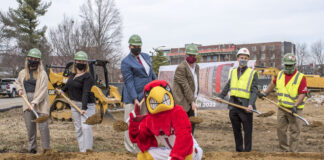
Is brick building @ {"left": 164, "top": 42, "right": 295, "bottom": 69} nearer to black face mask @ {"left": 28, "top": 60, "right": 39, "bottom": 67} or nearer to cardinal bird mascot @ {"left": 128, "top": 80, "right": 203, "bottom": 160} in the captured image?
black face mask @ {"left": 28, "top": 60, "right": 39, "bottom": 67}

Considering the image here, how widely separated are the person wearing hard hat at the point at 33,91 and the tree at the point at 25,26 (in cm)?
3243

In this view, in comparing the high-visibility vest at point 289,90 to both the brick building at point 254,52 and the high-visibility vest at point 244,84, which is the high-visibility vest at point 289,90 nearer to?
the high-visibility vest at point 244,84

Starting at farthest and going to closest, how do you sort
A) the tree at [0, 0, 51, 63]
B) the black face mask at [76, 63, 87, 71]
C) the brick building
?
the brick building < the tree at [0, 0, 51, 63] < the black face mask at [76, 63, 87, 71]

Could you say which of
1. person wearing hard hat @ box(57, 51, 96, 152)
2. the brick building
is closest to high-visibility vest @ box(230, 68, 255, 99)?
person wearing hard hat @ box(57, 51, 96, 152)

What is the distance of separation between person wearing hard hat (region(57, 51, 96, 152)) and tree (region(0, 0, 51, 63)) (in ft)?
107

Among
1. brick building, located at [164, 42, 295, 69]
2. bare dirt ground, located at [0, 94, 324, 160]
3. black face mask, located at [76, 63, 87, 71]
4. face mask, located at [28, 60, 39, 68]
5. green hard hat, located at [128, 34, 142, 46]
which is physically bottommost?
bare dirt ground, located at [0, 94, 324, 160]

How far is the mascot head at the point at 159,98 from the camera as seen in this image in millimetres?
3053

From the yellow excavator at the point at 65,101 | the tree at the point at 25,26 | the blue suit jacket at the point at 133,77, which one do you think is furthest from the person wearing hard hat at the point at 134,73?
the tree at the point at 25,26

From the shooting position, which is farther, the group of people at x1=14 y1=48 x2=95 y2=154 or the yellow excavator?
the yellow excavator

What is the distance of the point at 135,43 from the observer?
17.0 feet

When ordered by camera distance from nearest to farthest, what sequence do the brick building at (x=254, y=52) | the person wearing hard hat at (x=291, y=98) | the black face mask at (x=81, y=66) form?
1. the black face mask at (x=81, y=66)
2. the person wearing hard hat at (x=291, y=98)
3. the brick building at (x=254, y=52)

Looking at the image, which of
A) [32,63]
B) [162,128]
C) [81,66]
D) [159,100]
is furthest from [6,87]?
[159,100]

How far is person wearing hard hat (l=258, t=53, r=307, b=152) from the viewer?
6.15m

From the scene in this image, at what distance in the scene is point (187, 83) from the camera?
18.6ft
